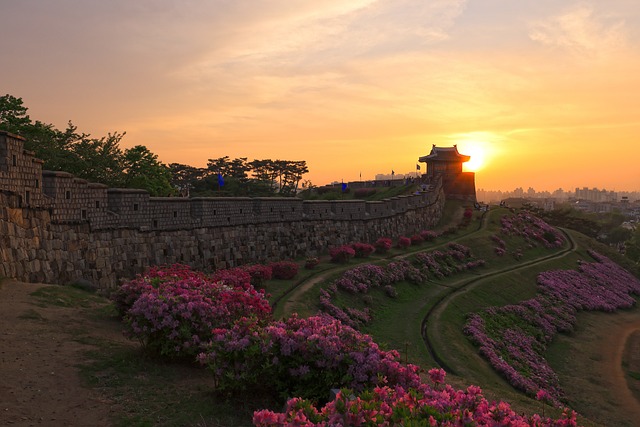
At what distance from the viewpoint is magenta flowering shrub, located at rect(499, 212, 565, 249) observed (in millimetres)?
54963

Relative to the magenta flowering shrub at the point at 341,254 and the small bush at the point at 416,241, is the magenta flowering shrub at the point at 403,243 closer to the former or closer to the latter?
the small bush at the point at 416,241

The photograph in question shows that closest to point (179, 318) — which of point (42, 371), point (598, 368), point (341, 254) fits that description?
point (42, 371)

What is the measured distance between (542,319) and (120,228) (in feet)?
87.5

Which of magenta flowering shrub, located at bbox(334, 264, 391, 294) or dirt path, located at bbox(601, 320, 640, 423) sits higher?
magenta flowering shrub, located at bbox(334, 264, 391, 294)

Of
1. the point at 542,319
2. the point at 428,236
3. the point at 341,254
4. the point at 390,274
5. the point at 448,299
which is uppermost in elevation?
the point at 428,236

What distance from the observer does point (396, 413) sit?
21.2ft

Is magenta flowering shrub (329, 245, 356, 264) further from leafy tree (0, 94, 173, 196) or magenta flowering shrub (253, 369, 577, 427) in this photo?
magenta flowering shrub (253, 369, 577, 427)

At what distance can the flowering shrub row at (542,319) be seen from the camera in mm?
23750

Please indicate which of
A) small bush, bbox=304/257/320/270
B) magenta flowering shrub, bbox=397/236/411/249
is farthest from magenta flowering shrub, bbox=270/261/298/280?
magenta flowering shrub, bbox=397/236/411/249

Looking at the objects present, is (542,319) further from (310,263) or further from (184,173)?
(184,173)

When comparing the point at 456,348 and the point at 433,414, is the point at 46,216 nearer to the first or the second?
the point at 433,414

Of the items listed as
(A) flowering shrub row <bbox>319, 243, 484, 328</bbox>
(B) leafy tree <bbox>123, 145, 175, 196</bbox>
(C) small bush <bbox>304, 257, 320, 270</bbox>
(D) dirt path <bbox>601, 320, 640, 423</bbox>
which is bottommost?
(D) dirt path <bbox>601, 320, 640, 423</bbox>

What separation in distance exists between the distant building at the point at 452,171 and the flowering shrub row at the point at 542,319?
19.8 metres

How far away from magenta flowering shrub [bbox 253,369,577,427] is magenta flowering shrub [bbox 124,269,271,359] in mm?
5010
